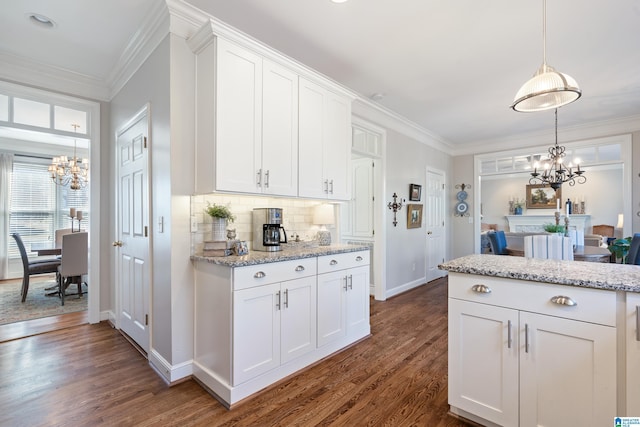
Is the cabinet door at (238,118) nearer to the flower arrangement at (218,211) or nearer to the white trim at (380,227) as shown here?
the flower arrangement at (218,211)

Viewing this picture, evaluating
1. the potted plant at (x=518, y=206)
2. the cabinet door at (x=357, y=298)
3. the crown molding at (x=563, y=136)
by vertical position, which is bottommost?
the cabinet door at (x=357, y=298)

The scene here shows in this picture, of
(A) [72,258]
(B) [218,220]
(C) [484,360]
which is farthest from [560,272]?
(A) [72,258]

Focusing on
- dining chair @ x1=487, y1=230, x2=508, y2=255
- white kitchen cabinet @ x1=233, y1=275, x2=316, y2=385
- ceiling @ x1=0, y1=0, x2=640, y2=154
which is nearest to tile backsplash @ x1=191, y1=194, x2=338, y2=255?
white kitchen cabinet @ x1=233, y1=275, x2=316, y2=385

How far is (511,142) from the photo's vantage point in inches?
236

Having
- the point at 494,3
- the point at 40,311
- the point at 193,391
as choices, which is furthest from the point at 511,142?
the point at 40,311

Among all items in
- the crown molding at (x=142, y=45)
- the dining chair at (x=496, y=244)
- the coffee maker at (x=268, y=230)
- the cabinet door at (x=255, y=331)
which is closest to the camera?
the cabinet door at (x=255, y=331)

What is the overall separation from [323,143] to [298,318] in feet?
5.57

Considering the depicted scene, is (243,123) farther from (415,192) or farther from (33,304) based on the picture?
(33,304)

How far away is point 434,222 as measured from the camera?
6.01 metres

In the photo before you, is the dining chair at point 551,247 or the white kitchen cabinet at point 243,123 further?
the dining chair at point 551,247

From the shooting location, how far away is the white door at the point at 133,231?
267cm

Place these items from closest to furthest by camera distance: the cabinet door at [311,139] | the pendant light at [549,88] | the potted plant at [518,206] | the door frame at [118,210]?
the pendant light at [549,88] < the door frame at [118,210] < the cabinet door at [311,139] < the potted plant at [518,206]

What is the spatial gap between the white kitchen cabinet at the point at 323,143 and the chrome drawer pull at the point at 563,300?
78.8 inches

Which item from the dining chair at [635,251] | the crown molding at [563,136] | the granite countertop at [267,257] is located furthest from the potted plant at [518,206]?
the granite countertop at [267,257]
